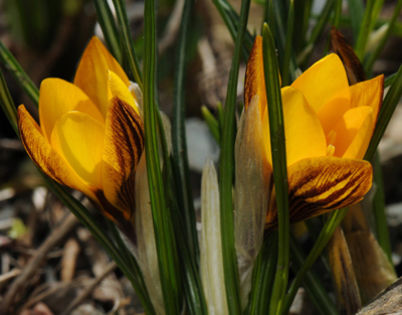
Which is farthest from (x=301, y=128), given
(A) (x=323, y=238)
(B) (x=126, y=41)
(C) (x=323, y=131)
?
(B) (x=126, y=41)

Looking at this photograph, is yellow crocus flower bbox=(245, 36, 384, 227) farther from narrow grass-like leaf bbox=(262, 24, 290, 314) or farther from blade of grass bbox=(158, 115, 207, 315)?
blade of grass bbox=(158, 115, 207, 315)

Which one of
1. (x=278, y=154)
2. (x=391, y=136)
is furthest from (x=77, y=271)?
(x=391, y=136)

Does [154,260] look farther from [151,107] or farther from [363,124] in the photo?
[363,124]

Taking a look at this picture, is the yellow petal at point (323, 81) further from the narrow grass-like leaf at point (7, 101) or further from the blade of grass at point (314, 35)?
the narrow grass-like leaf at point (7, 101)

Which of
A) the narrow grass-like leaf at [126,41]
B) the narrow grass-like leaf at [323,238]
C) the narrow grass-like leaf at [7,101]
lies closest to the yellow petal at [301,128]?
the narrow grass-like leaf at [323,238]

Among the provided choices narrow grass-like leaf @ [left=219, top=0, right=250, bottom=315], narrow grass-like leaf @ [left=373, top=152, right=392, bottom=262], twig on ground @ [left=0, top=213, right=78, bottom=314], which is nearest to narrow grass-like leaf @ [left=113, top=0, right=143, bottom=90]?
narrow grass-like leaf @ [left=219, top=0, right=250, bottom=315]
